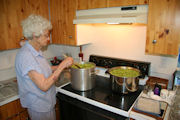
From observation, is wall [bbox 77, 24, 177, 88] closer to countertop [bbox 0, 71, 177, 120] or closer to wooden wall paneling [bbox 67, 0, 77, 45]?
wooden wall paneling [bbox 67, 0, 77, 45]

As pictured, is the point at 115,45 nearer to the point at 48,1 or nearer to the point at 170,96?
the point at 170,96

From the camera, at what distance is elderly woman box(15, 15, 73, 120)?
1236 mm

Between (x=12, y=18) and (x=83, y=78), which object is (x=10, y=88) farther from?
(x=83, y=78)

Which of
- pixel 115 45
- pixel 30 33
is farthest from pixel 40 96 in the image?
pixel 115 45

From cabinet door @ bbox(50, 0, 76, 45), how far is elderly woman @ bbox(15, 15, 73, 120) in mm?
483

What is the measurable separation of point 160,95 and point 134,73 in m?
0.33

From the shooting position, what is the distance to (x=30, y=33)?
1.28 meters

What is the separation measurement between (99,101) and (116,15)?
86 cm

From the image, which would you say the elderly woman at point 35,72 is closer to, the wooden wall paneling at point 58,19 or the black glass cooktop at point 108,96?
the black glass cooktop at point 108,96

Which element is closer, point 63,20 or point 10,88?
point 10,88

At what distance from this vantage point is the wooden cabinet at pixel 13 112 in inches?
57.5

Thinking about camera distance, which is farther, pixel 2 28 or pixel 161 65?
pixel 161 65

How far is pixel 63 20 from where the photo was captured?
74.0 inches

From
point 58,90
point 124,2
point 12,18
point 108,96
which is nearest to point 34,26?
point 12,18
